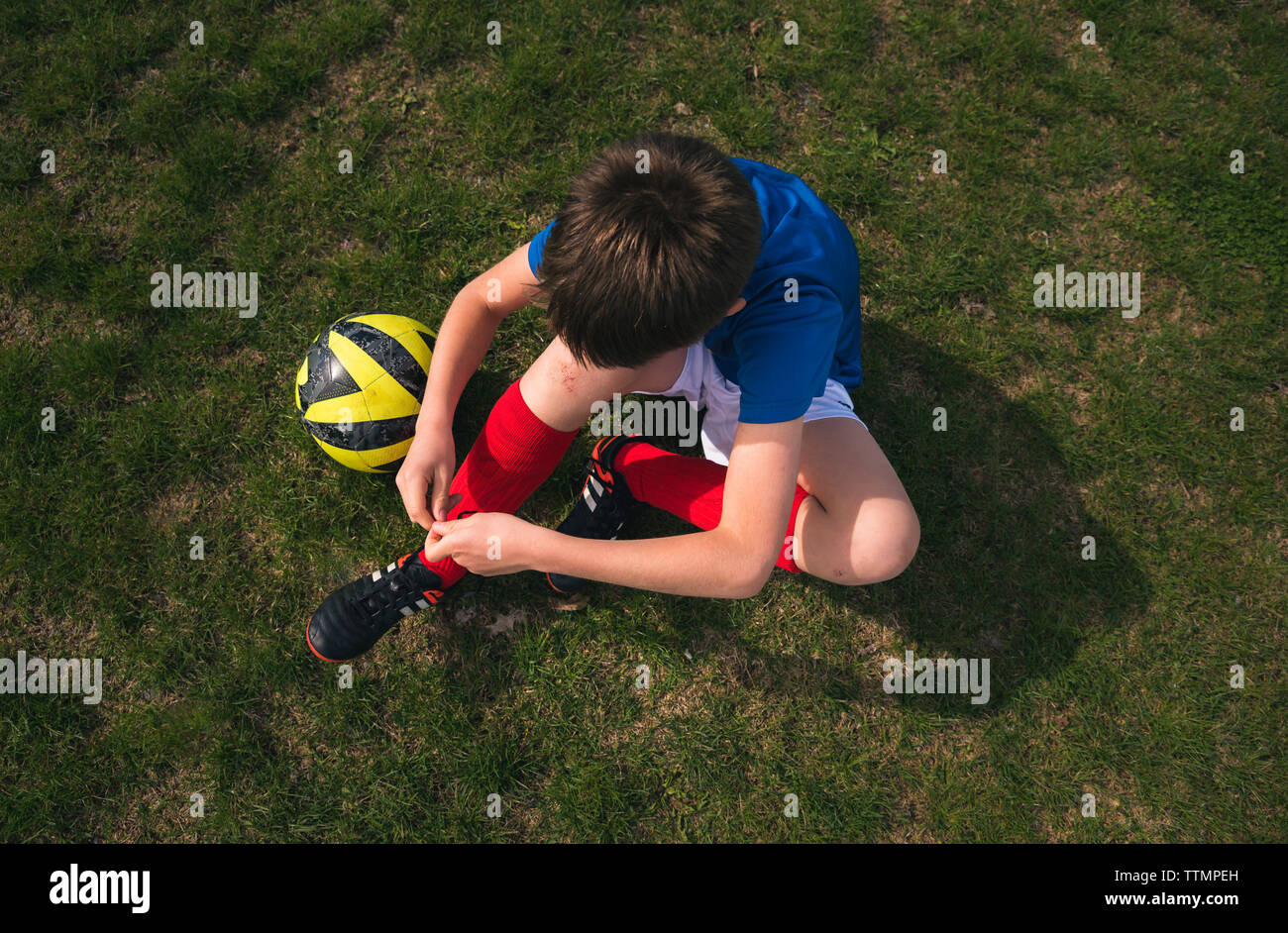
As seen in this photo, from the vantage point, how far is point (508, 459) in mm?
2754

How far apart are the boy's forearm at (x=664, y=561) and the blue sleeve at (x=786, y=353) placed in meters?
0.43

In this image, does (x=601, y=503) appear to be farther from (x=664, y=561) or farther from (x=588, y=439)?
(x=664, y=561)

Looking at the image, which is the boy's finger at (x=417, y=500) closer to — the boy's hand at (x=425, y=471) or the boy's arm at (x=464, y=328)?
the boy's hand at (x=425, y=471)

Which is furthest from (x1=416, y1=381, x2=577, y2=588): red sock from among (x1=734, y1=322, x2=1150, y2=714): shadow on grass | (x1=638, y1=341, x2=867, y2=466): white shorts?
(x1=734, y1=322, x2=1150, y2=714): shadow on grass

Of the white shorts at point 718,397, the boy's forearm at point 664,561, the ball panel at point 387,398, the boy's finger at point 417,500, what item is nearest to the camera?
the boy's forearm at point 664,561

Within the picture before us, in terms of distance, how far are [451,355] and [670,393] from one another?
85 centimetres

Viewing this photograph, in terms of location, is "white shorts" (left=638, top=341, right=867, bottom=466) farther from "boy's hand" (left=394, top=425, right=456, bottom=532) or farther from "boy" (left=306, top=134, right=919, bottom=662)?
"boy's hand" (left=394, top=425, right=456, bottom=532)

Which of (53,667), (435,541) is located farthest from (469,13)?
(53,667)

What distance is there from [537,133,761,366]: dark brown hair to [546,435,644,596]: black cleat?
127cm

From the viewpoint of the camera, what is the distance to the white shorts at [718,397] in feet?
9.07

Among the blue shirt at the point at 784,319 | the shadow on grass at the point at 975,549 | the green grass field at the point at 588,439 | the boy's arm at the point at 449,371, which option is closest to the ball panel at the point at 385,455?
the green grass field at the point at 588,439

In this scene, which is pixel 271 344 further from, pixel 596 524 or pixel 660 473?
pixel 660 473

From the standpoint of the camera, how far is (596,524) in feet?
10.8

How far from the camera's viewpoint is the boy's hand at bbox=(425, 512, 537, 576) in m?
2.39
